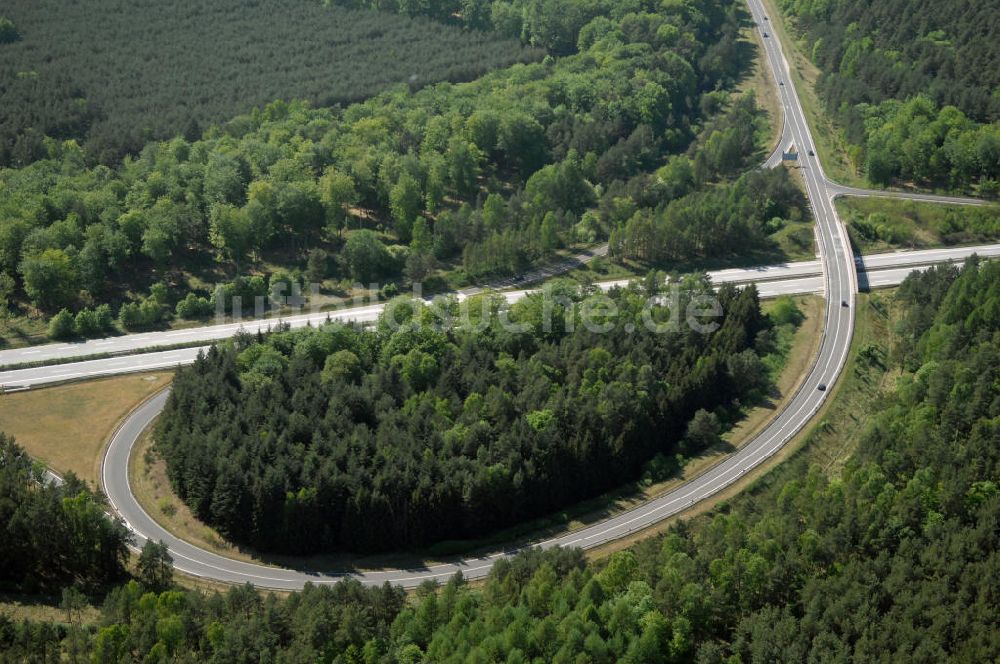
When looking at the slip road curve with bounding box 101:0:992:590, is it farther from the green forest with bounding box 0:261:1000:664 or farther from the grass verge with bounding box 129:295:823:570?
the green forest with bounding box 0:261:1000:664

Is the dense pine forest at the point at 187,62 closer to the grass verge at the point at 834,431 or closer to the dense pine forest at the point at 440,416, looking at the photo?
the dense pine forest at the point at 440,416

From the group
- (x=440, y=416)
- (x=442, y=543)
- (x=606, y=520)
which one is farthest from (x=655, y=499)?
(x=440, y=416)

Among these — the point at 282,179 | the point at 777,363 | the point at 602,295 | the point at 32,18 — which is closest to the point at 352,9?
the point at 32,18

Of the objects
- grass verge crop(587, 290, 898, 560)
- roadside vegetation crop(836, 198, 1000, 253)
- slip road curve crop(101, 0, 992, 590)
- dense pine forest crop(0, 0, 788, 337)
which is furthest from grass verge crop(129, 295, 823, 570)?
roadside vegetation crop(836, 198, 1000, 253)

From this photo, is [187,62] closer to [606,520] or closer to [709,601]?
[606,520]

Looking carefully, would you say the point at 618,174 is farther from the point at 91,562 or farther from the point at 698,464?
the point at 91,562
